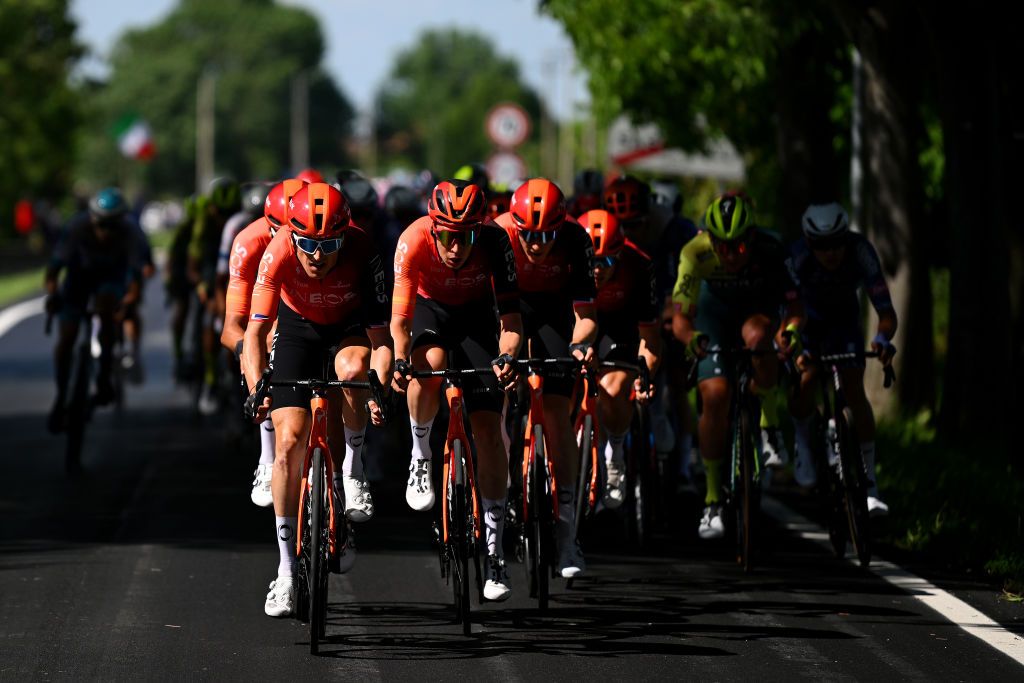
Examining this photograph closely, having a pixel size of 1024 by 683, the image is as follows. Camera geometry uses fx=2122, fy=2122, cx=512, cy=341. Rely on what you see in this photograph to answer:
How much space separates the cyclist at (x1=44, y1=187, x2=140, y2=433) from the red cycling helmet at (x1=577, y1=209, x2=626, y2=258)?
5205 millimetres

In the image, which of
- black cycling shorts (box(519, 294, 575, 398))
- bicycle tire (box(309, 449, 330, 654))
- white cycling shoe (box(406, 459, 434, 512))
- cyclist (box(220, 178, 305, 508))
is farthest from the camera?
black cycling shorts (box(519, 294, 575, 398))

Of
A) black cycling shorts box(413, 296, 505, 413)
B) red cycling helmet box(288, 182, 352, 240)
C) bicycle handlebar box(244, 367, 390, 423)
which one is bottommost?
bicycle handlebar box(244, 367, 390, 423)

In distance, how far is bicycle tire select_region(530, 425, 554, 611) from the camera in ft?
31.3

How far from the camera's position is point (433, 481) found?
9547 millimetres

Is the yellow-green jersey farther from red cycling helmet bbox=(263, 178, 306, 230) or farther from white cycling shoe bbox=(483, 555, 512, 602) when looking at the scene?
red cycling helmet bbox=(263, 178, 306, 230)

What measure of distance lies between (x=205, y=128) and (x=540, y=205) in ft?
384

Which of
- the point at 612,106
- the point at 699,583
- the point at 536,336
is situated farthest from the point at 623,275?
the point at 612,106

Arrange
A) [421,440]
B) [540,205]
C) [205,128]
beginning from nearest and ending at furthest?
[421,440], [540,205], [205,128]

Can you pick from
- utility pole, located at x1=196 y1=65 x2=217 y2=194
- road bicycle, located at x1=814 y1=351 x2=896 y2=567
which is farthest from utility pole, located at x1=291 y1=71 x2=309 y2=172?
road bicycle, located at x1=814 y1=351 x2=896 y2=567

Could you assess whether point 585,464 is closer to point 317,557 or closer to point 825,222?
point 825,222

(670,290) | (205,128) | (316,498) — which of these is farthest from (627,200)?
(205,128)

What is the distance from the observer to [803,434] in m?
12.1

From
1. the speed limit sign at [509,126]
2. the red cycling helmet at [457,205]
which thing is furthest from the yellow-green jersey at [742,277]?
the speed limit sign at [509,126]

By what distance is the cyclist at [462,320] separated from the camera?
9.24 metres
